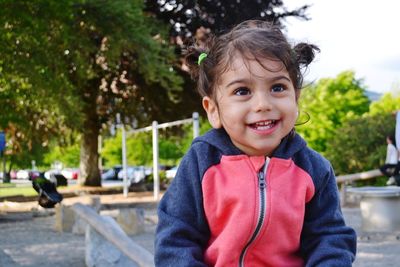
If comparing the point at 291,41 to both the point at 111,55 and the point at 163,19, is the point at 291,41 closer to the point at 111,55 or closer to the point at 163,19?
the point at 111,55

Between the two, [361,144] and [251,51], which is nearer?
[251,51]

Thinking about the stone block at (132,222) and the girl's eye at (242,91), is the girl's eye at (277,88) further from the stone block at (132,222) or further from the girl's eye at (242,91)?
the stone block at (132,222)

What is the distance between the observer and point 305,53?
2225 millimetres

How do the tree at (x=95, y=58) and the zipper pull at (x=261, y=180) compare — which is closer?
the zipper pull at (x=261, y=180)

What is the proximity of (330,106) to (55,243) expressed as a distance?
1030 inches

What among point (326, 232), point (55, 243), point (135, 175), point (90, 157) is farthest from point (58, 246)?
point (135, 175)

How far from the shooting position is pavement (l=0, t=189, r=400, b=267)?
8.24 m

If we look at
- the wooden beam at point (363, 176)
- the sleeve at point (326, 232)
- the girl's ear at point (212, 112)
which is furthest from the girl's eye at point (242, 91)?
the wooden beam at point (363, 176)

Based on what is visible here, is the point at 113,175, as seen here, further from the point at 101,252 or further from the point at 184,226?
the point at 184,226

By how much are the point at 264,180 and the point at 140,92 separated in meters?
22.4

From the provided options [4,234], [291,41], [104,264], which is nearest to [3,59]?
[4,234]

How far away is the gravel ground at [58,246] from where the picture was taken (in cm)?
820

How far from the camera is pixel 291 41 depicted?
220cm

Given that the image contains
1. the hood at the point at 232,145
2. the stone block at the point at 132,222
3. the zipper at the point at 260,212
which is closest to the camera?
the zipper at the point at 260,212
